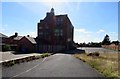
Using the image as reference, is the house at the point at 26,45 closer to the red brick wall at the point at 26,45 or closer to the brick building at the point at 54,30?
the red brick wall at the point at 26,45

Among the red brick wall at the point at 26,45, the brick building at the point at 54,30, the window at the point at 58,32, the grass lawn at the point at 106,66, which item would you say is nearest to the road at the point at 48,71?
the grass lawn at the point at 106,66

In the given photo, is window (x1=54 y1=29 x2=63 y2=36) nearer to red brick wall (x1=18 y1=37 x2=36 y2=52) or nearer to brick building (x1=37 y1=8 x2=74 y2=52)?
brick building (x1=37 y1=8 x2=74 y2=52)

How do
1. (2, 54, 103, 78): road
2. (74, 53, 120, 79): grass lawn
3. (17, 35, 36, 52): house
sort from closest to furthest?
(2, 54, 103, 78): road → (74, 53, 120, 79): grass lawn → (17, 35, 36, 52): house

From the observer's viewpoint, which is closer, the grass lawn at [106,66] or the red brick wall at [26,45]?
the grass lawn at [106,66]

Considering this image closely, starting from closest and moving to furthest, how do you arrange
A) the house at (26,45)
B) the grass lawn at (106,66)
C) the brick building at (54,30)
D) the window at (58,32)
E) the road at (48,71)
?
the road at (48,71)
the grass lawn at (106,66)
the house at (26,45)
the brick building at (54,30)
the window at (58,32)

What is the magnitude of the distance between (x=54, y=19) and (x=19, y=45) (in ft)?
66.1

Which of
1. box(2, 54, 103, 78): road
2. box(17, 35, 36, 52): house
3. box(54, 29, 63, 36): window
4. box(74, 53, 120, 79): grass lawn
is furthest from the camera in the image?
box(54, 29, 63, 36): window

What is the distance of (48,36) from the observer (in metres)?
83.0

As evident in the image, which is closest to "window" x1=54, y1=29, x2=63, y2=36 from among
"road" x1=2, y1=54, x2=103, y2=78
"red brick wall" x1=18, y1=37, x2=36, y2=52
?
"red brick wall" x1=18, y1=37, x2=36, y2=52

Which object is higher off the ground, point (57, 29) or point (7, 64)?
point (57, 29)

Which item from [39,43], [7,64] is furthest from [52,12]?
[7,64]

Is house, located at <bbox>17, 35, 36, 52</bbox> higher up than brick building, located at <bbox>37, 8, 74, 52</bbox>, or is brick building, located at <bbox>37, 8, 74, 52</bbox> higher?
brick building, located at <bbox>37, 8, 74, 52</bbox>

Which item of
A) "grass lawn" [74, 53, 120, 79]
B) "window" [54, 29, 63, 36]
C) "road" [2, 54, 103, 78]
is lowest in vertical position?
"road" [2, 54, 103, 78]

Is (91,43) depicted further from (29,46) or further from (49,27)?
(29,46)
